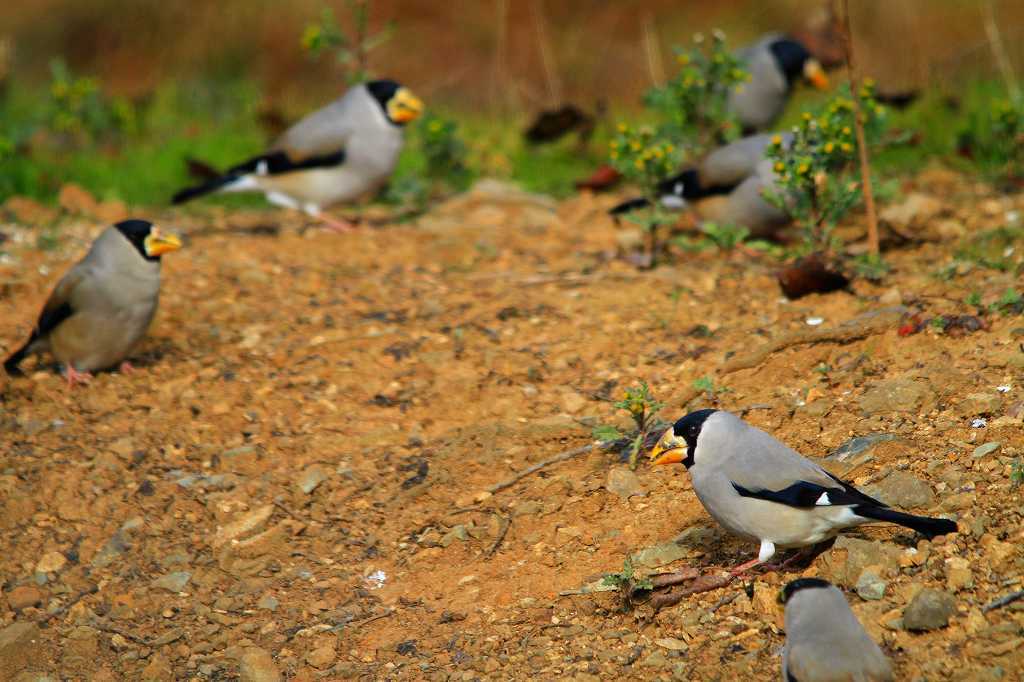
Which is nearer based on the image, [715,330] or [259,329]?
[715,330]

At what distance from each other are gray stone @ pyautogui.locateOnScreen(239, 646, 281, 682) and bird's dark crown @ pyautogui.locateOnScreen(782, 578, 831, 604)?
1625mm

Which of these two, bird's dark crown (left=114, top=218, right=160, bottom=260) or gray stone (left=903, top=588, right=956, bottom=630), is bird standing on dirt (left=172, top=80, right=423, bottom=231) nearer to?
bird's dark crown (left=114, top=218, right=160, bottom=260)

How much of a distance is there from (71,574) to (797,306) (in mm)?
3319

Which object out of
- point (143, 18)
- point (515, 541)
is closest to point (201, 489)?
point (515, 541)

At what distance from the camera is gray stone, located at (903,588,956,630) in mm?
3516

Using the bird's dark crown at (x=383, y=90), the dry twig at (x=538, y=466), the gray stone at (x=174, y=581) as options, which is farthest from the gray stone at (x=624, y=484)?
the bird's dark crown at (x=383, y=90)

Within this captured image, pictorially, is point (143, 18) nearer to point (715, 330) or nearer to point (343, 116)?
point (343, 116)

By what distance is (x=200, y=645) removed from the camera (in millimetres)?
4168

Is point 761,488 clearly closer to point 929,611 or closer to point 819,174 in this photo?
point 929,611

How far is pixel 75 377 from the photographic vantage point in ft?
19.0

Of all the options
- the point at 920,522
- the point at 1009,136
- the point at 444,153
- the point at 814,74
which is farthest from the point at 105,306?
the point at 814,74

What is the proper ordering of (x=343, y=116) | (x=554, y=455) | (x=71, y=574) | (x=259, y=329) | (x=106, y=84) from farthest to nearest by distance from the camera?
(x=106, y=84) → (x=343, y=116) → (x=259, y=329) → (x=554, y=455) → (x=71, y=574)

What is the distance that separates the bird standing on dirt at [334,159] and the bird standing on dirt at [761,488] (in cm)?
408

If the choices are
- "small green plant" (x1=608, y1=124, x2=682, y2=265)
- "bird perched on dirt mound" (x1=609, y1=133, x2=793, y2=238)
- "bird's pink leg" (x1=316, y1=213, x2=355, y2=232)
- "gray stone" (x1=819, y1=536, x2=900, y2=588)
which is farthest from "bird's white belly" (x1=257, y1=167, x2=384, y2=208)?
"gray stone" (x1=819, y1=536, x2=900, y2=588)
